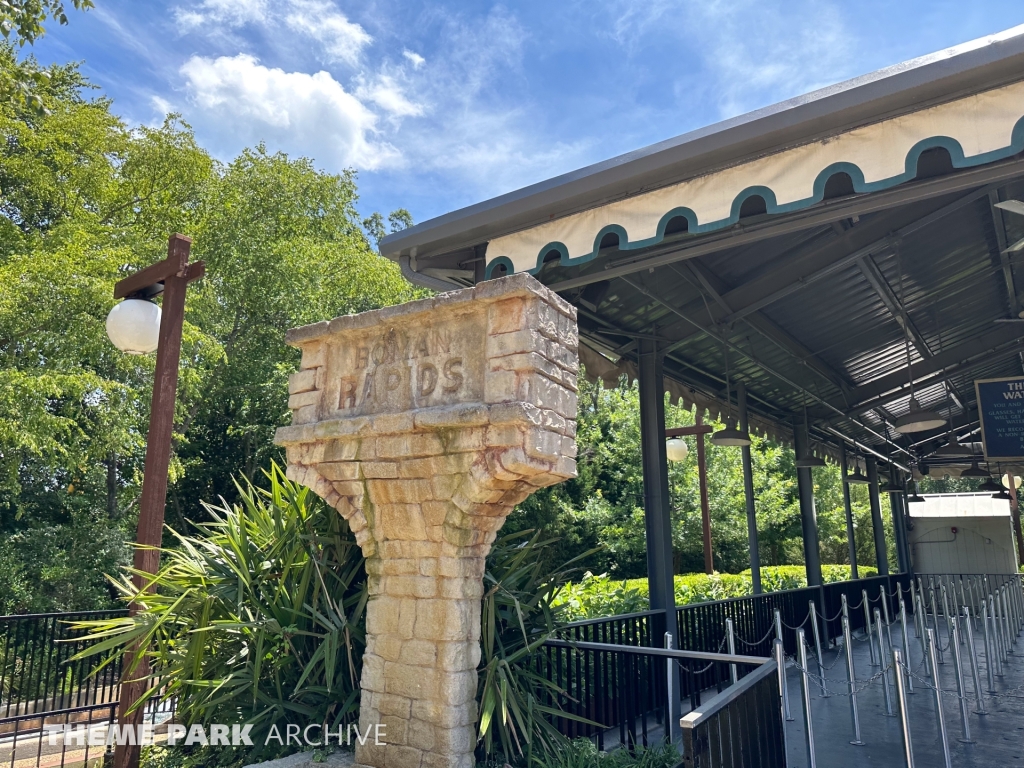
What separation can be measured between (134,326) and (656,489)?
15.5ft

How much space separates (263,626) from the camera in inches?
165

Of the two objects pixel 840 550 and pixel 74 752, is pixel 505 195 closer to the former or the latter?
pixel 74 752

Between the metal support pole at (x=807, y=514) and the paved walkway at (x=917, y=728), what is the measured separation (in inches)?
92.9

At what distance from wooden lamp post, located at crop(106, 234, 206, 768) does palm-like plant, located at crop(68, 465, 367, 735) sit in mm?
167

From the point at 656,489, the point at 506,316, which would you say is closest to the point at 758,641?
the point at 656,489

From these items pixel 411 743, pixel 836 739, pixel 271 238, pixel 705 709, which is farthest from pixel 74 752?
pixel 271 238

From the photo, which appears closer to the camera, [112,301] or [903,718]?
[903,718]

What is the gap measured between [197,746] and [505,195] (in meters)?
4.33

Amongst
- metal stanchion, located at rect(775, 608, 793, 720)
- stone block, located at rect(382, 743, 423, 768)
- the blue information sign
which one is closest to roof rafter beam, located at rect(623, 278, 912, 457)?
the blue information sign

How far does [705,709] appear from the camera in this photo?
282 cm

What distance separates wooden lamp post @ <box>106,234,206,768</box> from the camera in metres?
4.44

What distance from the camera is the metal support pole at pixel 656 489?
6445 mm

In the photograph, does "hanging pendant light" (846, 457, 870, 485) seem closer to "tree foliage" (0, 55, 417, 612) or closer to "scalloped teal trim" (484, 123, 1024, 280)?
"tree foliage" (0, 55, 417, 612)

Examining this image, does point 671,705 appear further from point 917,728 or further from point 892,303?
point 892,303
